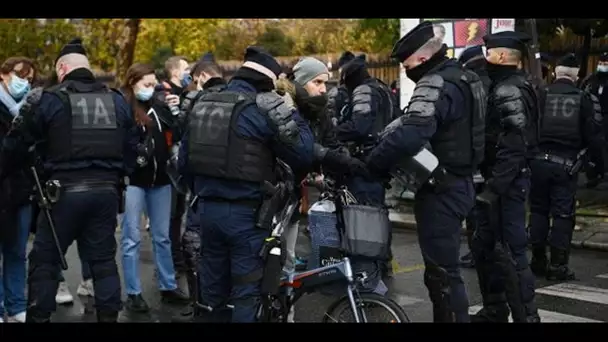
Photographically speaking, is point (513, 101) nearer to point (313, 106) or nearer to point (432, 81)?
point (432, 81)

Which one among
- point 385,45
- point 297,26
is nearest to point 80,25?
point 297,26

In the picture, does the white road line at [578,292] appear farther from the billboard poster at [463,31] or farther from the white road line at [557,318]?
the billboard poster at [463,31]

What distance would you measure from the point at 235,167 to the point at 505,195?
218 cm

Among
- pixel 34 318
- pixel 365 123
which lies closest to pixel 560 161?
pixel 365 123

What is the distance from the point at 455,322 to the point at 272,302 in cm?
120

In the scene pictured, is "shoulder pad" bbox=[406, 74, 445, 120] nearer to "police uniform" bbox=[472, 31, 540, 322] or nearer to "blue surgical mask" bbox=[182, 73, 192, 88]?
"police uniform" bbox=[472, 31, 540, 322]

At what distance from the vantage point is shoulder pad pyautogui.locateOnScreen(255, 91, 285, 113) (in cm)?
449

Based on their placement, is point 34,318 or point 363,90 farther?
point 363,90

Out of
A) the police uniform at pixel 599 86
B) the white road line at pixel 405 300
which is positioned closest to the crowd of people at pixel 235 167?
the white road line at pixel 405 300

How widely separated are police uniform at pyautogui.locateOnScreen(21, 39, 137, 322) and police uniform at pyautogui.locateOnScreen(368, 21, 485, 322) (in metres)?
1.82

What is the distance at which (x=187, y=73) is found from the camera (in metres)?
7.92

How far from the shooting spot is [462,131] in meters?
4.96

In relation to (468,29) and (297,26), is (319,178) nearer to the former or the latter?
(468,29)

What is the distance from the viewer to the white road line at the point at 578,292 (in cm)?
662
